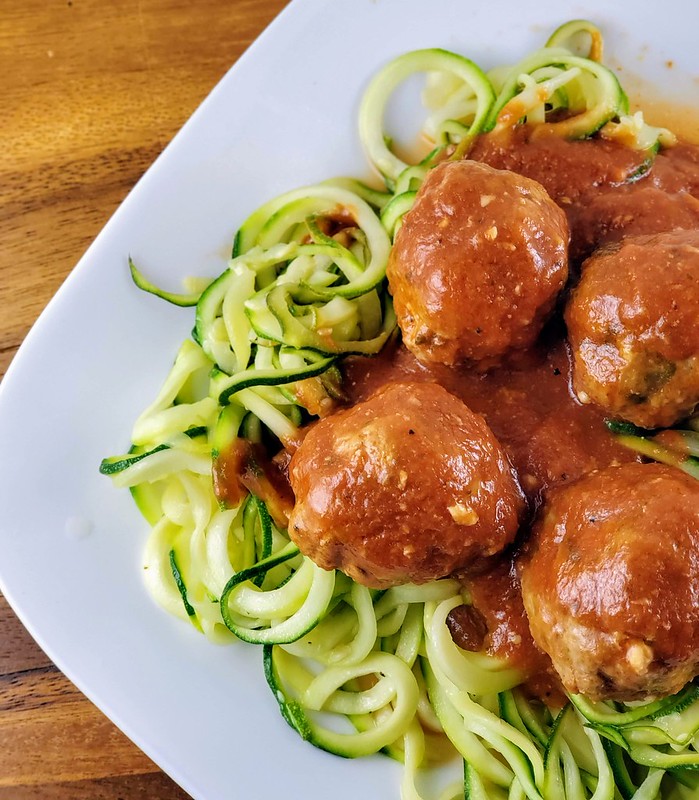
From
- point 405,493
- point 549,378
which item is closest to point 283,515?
point 405,493

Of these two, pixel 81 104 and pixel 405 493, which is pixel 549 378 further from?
pixel 81 104

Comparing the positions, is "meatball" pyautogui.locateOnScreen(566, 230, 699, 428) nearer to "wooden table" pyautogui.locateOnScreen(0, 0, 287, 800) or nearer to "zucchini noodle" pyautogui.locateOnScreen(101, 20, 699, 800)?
"zucchini noodle" pyautogui.locateOnScreen(101, 20, 699, 800)

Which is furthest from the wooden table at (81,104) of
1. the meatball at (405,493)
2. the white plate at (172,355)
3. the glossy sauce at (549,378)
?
the meatball at (405,493)

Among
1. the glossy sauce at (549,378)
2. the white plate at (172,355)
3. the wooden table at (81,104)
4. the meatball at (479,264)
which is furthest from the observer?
the wooden table at (81,104)

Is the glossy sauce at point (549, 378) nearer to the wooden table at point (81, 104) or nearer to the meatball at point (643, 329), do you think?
the meatball at point (643, 329)

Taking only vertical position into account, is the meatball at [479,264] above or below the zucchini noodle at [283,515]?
above

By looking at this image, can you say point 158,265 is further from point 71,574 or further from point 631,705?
point 631,705

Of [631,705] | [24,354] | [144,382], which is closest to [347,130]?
[144,382]
